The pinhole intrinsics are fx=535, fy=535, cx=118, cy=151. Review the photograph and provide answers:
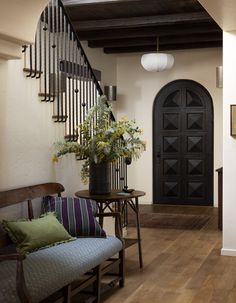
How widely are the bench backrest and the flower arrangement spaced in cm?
28

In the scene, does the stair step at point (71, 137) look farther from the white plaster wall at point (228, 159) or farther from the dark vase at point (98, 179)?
the white plaster wall at point (228, 159)

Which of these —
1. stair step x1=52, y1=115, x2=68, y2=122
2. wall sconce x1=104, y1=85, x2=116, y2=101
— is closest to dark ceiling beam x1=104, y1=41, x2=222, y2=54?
wall sconce x1=104, y1=85, x2=116, y2=101

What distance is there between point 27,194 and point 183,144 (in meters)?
5.47

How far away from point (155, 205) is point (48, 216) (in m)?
5.45

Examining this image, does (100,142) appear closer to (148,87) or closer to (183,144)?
(183,144)

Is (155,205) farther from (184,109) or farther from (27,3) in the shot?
(27,3)

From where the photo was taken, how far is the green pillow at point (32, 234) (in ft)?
12.6

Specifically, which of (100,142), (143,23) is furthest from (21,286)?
(143,23)

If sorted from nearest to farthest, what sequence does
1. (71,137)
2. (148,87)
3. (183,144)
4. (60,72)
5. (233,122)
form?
(60,72) → (71,137) → (233,122) → (183,144) → (148,87)

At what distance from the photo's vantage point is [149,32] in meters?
7.76

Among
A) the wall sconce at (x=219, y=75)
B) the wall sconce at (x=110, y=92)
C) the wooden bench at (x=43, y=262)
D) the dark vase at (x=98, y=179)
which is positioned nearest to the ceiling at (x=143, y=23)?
the wall sconce at (x=219, y=75)

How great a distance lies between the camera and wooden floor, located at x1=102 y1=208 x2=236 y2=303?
14.2 ft

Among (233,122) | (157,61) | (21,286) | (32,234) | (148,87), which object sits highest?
(157,61)

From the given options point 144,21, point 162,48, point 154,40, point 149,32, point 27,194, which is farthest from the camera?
point 162,48
